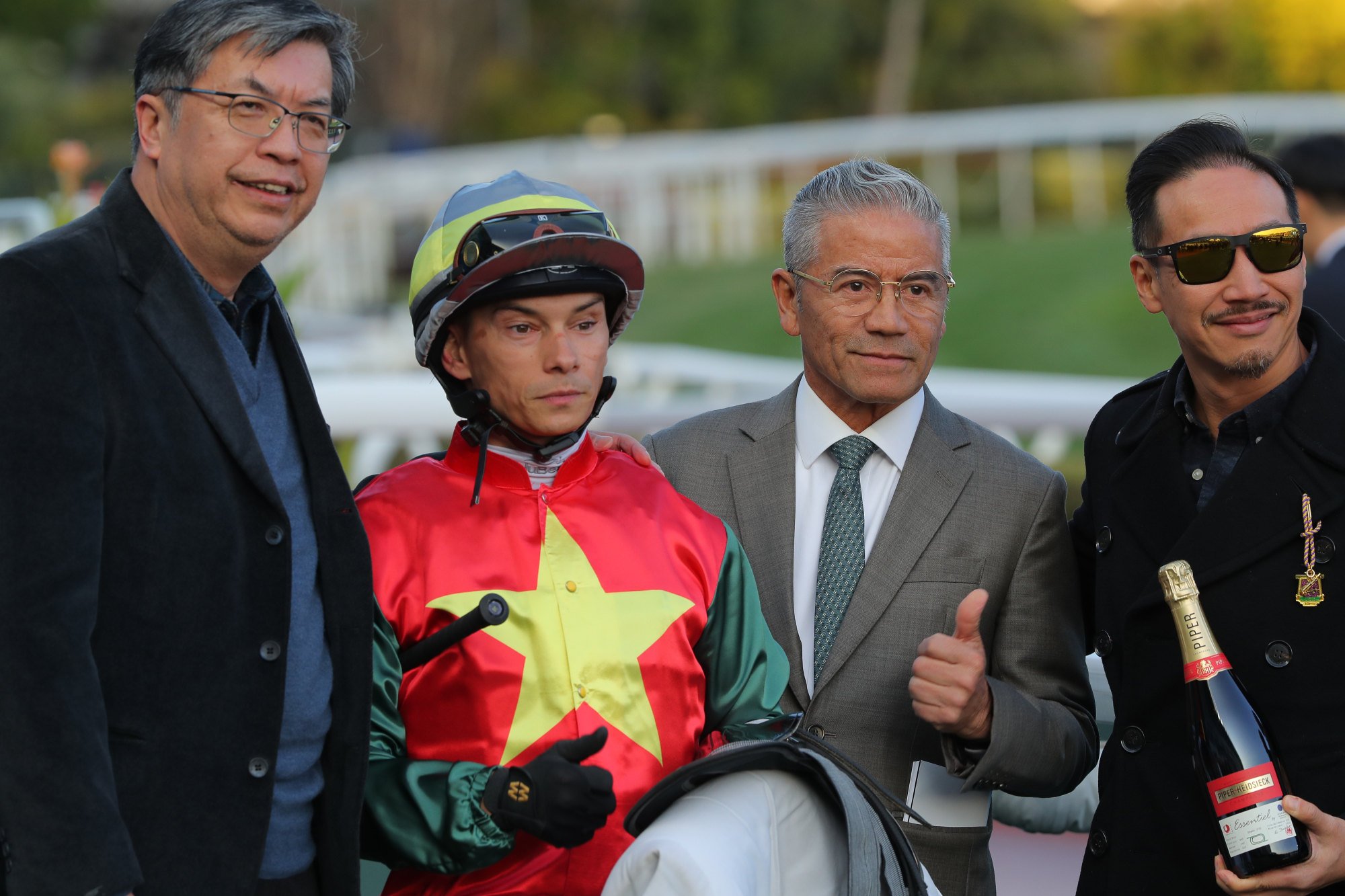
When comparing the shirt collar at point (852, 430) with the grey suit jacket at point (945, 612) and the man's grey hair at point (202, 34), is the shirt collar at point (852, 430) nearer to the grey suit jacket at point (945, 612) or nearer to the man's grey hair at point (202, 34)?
the grey suit jacket at point (945, 612)

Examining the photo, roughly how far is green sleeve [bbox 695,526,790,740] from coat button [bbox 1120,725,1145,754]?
23.4 inches

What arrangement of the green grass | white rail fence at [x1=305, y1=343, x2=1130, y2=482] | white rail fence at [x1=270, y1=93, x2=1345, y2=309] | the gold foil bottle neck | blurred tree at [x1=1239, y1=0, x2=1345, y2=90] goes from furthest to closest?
blurred tree at [x1=1239, y1=0, x2=1345, y2=90] < white rail fence at [x1=270, y1=93, x2=1345, y2=309] < the green grass < white rail fence at [x1=305, y1=343, x2=1130, y2=482] < the gold foil bottle neck

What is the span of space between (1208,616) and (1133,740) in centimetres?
26

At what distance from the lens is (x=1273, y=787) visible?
215 centimetres

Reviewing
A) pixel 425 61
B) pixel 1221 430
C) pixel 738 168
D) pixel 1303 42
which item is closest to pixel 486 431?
pixel 1221 430

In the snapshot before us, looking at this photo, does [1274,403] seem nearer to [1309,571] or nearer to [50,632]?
[1309,571]

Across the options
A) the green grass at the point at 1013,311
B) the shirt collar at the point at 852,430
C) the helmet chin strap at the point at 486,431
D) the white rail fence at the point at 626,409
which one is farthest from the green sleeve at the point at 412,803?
the green grass at the point at 1013,311

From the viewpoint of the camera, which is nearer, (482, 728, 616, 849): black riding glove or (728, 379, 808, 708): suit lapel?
(482, 728, 616, 849): black riding glove

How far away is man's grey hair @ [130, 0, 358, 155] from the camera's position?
6.93 feet

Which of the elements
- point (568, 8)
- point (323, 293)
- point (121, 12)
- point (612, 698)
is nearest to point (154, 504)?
point (612, 698)

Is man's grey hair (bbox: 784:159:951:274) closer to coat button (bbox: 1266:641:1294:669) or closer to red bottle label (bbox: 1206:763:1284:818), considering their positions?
coat button (bbox: 1266:641:1294:669)

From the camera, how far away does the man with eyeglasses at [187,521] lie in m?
1.80

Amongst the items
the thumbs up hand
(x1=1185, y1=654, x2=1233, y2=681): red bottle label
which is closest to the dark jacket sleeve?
the thumbs up hand

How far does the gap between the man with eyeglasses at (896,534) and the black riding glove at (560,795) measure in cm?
81
